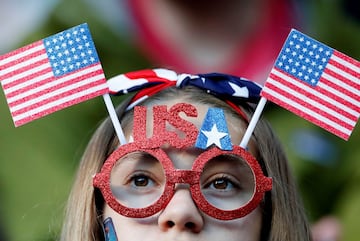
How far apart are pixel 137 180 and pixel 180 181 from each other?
12 cm

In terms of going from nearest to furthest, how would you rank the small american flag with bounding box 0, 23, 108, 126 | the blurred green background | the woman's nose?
1. the woman's nose
2. the small american flag with bounding box 0, 23, 108, 126
3. the blurred green background

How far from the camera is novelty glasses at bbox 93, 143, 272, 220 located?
2209 mm

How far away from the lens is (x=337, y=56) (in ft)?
7.57

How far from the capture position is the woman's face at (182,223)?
2178 mm

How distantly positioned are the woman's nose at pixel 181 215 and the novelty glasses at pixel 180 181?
0.01m

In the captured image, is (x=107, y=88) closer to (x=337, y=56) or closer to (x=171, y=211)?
(x=171, y=211)

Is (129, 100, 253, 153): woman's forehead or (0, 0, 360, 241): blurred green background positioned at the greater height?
(129, 100, 253, 153): woman's forehead

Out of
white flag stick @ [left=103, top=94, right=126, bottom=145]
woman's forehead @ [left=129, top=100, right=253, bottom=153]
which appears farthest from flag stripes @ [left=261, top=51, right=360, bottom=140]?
white flag stick @ [left=103, top=94, right=126, bottom=145]

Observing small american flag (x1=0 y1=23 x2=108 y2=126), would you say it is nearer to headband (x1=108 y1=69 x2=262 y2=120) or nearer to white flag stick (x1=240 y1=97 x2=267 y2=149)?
headband (x1=108 y1=69 x2=262 y2=120)

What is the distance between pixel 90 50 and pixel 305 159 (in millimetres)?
1567

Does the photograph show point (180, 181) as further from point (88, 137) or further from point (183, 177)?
point (88, 137)

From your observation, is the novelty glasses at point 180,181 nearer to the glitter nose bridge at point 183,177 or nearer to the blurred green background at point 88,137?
the glitter nose bridge at point 183,177

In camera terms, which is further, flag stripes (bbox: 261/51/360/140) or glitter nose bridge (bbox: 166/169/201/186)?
flag stripes (bbox: 261/51/360/140)

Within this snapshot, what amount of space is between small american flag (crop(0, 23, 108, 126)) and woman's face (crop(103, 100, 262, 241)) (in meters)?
0.18
